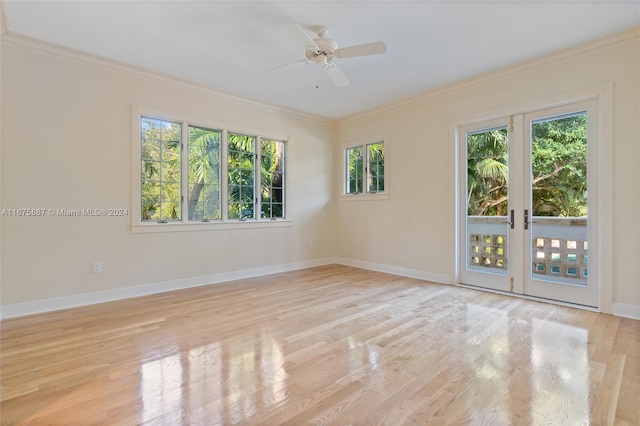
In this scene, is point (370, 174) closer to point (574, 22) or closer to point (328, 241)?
point (328, 241)

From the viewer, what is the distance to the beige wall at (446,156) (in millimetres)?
3135

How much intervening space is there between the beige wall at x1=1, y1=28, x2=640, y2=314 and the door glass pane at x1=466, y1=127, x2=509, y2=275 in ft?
0.96

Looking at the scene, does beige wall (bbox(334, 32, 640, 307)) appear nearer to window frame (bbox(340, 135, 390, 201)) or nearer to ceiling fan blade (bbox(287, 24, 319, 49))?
window frame (bbox(340, 135, 390, 201))

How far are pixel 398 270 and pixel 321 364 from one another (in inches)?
130

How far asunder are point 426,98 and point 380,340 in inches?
150

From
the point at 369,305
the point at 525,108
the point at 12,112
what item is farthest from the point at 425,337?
the point at 12,112

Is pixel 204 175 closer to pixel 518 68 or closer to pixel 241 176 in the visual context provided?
pixel 241 176

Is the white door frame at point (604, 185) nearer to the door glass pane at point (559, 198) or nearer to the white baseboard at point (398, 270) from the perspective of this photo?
the door glass pane at point (559, 198)

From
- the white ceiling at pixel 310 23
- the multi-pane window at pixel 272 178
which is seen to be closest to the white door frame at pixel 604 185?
the white ceiling at pixel 310 23

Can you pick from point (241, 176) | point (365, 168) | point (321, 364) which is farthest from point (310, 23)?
point (365, 168)

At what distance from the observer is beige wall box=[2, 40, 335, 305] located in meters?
3.22

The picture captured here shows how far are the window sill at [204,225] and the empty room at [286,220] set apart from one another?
0.03 m

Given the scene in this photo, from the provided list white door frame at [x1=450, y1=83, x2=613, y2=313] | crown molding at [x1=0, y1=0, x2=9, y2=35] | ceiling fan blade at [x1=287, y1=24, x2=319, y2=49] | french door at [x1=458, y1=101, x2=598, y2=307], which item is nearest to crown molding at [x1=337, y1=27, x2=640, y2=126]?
white door frame at [x1=450, y1=83, x2=613, y2=313]

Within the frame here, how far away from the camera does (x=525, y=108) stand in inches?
149
